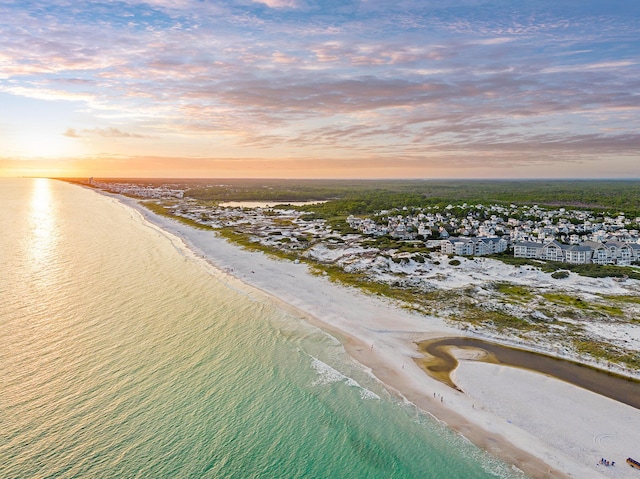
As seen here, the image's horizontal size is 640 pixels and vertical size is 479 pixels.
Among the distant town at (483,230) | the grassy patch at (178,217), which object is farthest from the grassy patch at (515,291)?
the grassy patch at (178,217)

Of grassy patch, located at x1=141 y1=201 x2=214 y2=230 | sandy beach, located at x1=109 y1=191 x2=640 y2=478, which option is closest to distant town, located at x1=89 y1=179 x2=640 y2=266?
grassy patch, located at x1=141 y1=201 x2=214 y2=230

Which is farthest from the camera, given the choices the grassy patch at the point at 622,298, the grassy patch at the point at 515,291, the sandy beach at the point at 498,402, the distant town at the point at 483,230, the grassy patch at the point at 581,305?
the distant town at the point at 483,230

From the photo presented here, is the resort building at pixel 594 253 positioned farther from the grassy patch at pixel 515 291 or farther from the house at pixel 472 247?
the grassy patch at pixel 515 291

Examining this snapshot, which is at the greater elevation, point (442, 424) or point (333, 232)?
point (333, 232)

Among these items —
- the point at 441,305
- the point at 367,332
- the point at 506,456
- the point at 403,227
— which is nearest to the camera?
the point at 506,456

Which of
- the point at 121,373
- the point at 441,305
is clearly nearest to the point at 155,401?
the point at 121,373

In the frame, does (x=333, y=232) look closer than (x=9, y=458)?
No

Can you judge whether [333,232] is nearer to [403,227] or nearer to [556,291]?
[403,227]
